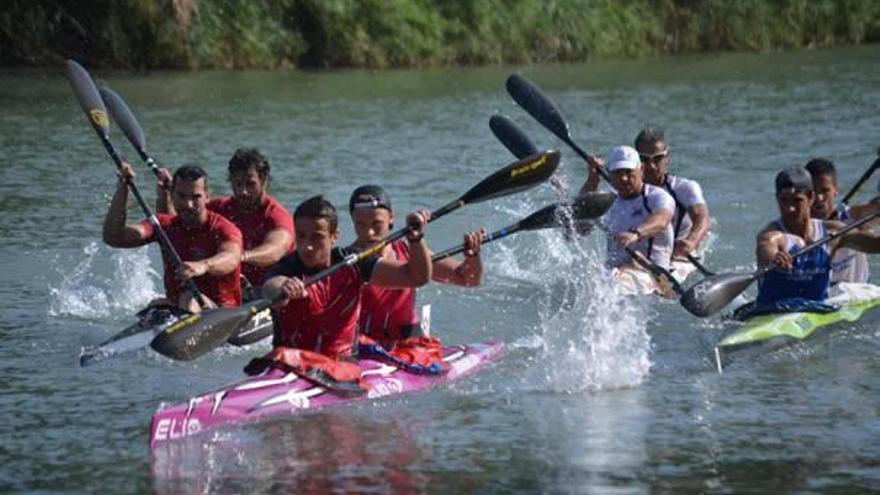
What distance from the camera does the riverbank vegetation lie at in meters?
28.3

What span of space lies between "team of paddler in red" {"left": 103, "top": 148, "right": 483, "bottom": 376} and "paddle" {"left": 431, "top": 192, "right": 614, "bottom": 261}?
56 cm

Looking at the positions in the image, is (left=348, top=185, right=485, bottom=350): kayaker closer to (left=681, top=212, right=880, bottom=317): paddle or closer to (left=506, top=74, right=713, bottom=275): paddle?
(left=681, top=212, right=880, bottom=317): paddle

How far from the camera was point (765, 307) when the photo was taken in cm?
1173

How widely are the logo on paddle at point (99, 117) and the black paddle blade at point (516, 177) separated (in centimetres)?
318

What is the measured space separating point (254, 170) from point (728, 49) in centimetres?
2248

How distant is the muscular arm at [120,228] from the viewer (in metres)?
11.4

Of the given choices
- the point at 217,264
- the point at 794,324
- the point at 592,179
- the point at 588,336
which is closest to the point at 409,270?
the point at 217,264

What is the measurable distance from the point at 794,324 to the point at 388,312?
2.67m

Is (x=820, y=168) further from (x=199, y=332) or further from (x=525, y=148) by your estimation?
(x=199, y=332)

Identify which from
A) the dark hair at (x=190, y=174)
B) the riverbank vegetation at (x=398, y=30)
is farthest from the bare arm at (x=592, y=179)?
the riverbank vegetation at (x=398, y=30)

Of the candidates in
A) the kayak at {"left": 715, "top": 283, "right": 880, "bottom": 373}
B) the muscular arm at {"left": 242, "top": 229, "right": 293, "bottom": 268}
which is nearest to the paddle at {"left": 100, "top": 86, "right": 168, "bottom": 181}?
the muscular arm at {"left": 242, "top": 229, "right": 293, "bottom": 268}

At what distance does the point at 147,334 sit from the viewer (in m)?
11.1

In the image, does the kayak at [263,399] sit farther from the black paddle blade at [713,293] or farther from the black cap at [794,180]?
the black cap at [794,180]

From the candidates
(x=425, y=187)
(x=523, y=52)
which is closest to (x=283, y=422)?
(x=425, y=187)
